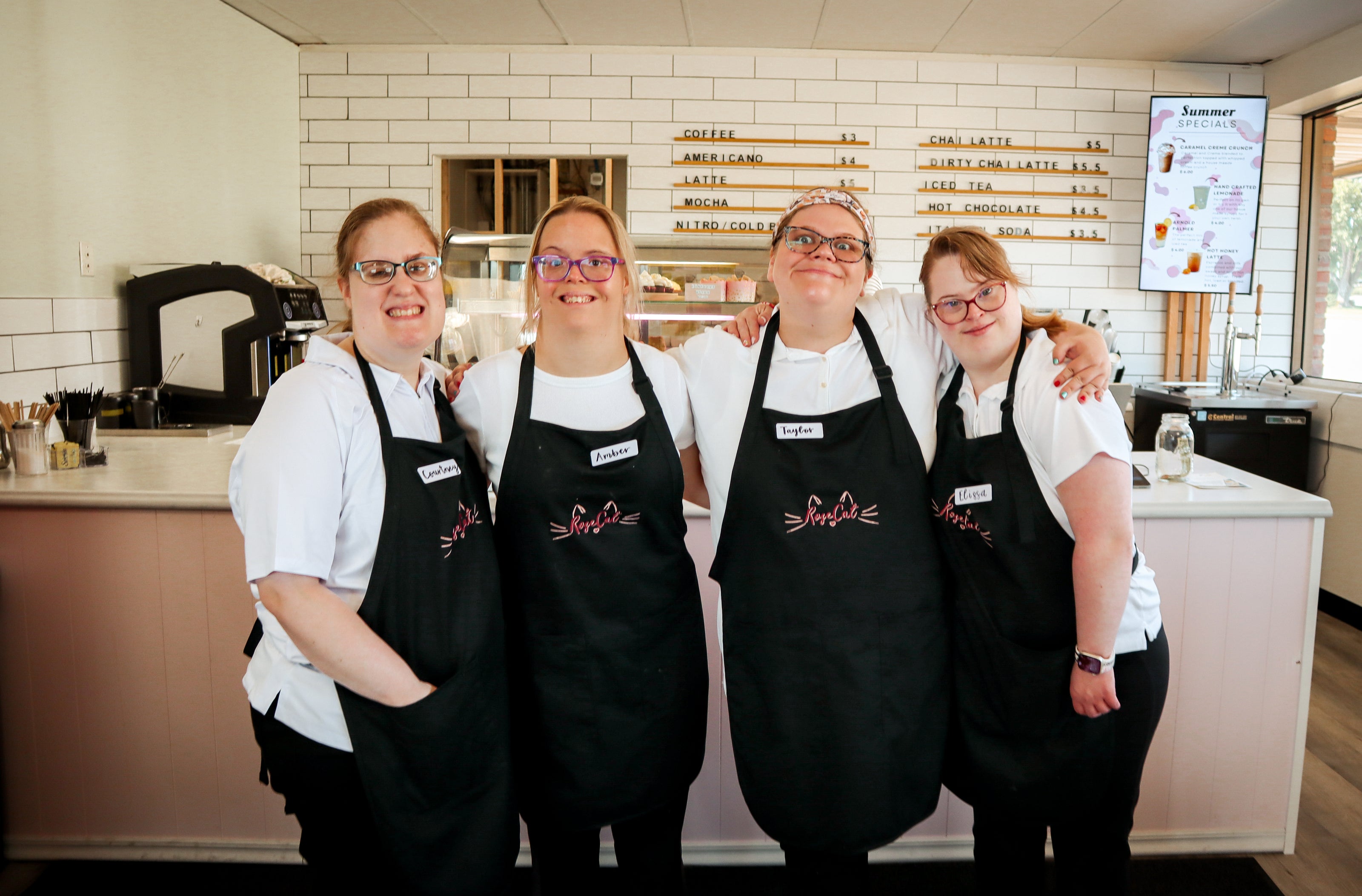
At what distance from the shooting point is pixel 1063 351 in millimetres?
1423

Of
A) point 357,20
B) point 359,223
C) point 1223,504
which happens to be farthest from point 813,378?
point 357,20

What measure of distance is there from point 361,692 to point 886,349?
3.54 ft

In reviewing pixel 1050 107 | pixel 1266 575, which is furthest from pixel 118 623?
pixel 1050 107

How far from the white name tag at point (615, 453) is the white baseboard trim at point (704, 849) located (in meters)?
1.29

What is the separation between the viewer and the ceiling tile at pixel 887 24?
4031mm

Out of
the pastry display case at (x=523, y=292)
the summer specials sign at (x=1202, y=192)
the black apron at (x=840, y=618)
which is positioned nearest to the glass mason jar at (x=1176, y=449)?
the black apron at (x=840, y=618)

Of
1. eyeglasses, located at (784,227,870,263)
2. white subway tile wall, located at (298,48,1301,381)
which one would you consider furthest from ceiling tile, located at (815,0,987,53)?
eyeglasses, located at (784,227,870,263)

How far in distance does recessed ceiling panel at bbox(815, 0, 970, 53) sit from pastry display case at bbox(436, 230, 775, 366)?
4.01ft

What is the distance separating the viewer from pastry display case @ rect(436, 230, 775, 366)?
357 centimetres

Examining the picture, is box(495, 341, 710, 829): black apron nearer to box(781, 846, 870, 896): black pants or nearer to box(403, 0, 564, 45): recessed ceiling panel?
box(781, 846, 870, 896): black pants

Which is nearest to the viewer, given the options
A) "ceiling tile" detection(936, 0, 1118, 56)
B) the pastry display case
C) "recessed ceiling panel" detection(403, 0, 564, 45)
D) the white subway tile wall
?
the pastry display case

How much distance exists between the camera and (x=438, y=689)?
4.36 feet

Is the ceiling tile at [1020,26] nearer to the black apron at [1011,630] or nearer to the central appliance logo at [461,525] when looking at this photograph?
the black apron at [1011,630]

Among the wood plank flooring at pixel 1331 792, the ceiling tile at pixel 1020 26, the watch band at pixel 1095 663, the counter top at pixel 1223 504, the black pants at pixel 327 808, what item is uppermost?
the ceiling tile at pixel 1020 26
